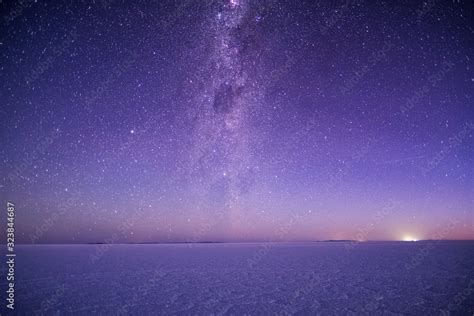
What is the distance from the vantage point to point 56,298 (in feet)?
61.4

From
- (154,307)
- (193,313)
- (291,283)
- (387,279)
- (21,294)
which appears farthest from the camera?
(387,279)

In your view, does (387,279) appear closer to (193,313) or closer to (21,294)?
(193,313)

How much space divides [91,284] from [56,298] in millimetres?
6326

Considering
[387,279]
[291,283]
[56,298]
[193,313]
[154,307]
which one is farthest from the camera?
[387,279]

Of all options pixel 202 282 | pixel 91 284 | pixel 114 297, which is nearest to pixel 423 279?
pixel 202 282

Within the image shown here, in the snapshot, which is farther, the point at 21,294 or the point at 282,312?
the point at 21,294

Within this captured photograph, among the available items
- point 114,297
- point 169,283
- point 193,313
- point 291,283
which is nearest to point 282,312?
point 193,313

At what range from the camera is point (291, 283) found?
2406 cm

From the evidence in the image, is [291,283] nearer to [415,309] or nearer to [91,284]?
[415,309]

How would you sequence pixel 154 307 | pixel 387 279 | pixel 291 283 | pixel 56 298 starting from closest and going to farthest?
1. pixel 154 307
2. pixel 56 298
3. pixel 291 283
4. pixel 387 279

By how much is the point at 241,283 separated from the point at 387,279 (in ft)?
41.8

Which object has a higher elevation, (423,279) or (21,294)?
(21,294)

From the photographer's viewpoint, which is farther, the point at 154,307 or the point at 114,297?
the point at 114,297

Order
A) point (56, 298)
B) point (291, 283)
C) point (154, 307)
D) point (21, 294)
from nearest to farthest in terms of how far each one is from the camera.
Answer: point (154, 307)
point (56, 298)
point (21, 294)
point (291, 283)
